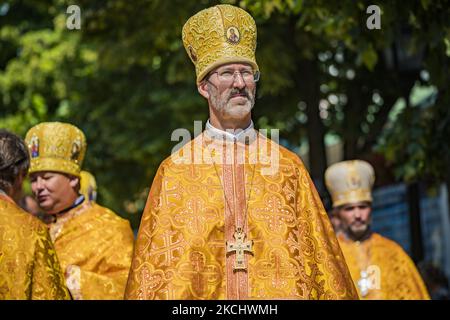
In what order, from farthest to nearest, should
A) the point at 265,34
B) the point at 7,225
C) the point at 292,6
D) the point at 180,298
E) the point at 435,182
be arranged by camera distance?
the point at 265,34
the point at 435,182
the point at 292,6
the point at 7,225
the point at 180,298

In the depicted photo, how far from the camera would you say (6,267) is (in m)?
7.20

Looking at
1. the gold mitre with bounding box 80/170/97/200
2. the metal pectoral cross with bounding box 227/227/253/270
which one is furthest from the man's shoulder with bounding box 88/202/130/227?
the metal pectoral cross with bounding box 227/227/253/270

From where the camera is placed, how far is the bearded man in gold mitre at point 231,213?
699 cm

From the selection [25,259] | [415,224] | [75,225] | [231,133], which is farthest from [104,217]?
[415,224]

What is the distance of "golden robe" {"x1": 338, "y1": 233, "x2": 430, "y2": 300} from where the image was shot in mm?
11375

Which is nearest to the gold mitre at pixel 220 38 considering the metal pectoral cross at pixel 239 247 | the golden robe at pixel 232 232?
the golden robe at pixel 232 232

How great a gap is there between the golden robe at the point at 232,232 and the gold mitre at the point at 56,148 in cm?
273

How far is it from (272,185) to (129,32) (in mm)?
10471

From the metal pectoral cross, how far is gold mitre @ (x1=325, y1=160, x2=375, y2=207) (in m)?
4.73

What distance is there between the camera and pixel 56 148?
10.0 m

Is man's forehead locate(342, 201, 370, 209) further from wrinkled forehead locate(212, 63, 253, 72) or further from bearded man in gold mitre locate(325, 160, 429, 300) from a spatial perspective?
wrinkled forehead locate(212, 63, 253, 72)

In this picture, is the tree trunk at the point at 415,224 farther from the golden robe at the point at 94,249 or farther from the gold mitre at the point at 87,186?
the golden robe at the point at 94,249

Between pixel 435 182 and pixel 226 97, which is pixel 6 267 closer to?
pixel 226 97

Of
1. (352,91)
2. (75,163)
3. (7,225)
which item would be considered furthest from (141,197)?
(7,225)
